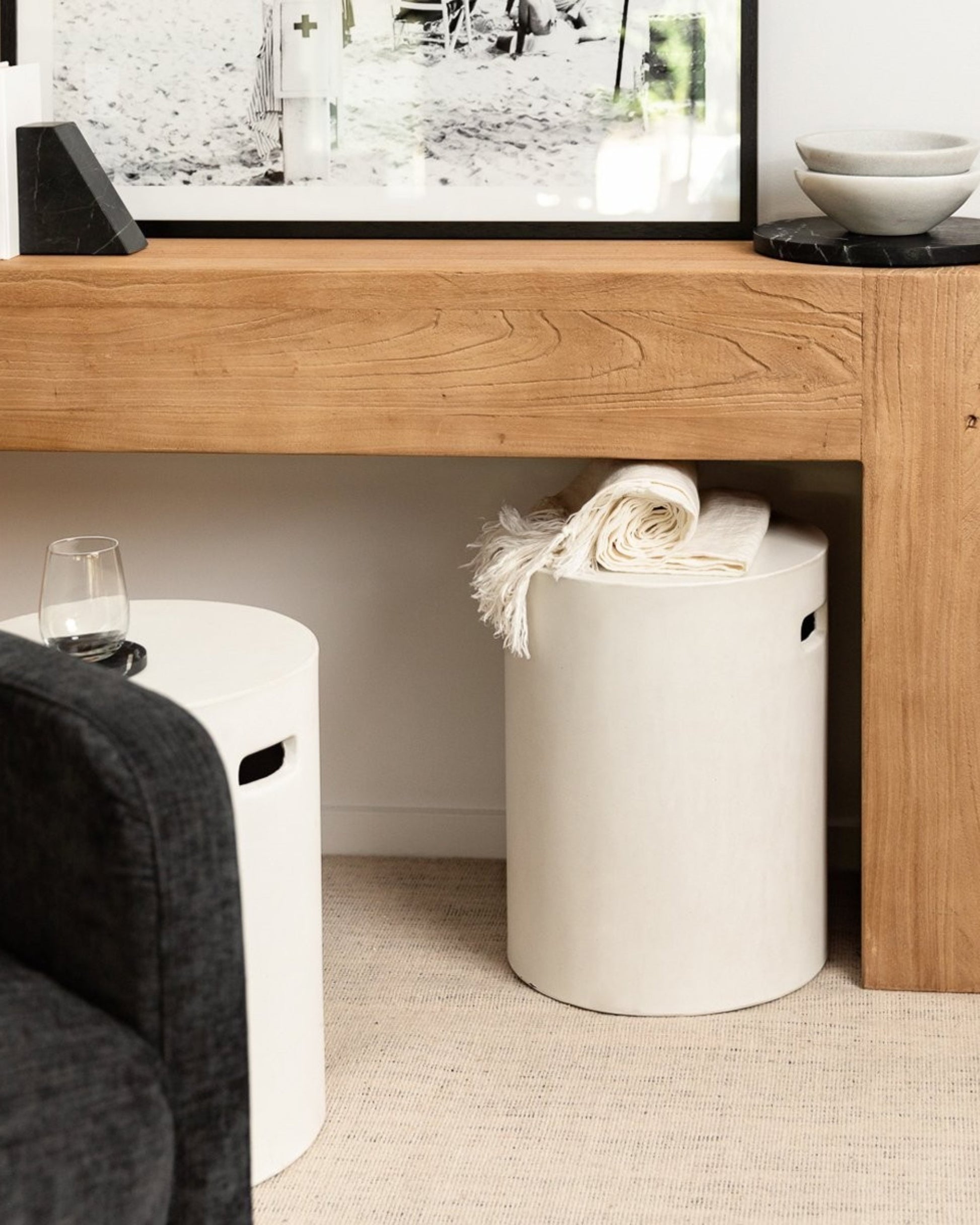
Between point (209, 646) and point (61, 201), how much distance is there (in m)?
0.65

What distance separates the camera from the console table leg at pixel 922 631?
1746mm

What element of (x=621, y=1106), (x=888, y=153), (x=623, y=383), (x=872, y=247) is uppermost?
(x=888, y=153)

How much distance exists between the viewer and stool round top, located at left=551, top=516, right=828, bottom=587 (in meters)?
1.76

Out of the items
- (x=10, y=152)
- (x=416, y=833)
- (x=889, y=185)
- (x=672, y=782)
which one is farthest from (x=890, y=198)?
(x=416, y=833)

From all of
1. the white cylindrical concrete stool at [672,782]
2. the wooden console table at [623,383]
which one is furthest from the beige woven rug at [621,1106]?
the wooden console table at [623,383]

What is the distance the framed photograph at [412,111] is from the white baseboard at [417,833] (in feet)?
2.71

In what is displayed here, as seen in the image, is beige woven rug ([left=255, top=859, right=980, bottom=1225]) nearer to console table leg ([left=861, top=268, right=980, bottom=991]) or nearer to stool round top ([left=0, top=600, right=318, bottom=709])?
console table leg ([left=861, top=268, right=980, bottom=991])

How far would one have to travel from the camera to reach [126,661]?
152 cm

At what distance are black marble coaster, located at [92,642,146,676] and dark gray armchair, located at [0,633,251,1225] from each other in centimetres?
37

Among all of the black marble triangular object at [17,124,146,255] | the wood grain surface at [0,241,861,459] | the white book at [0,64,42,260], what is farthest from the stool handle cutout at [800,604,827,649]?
the white book at [0,64,42,260]

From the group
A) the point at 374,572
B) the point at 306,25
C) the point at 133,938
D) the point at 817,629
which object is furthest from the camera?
the point at 374,572

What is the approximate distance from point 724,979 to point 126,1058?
0.99 m

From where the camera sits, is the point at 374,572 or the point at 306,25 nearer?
the point at 306,25

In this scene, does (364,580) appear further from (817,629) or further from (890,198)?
(890,198)
